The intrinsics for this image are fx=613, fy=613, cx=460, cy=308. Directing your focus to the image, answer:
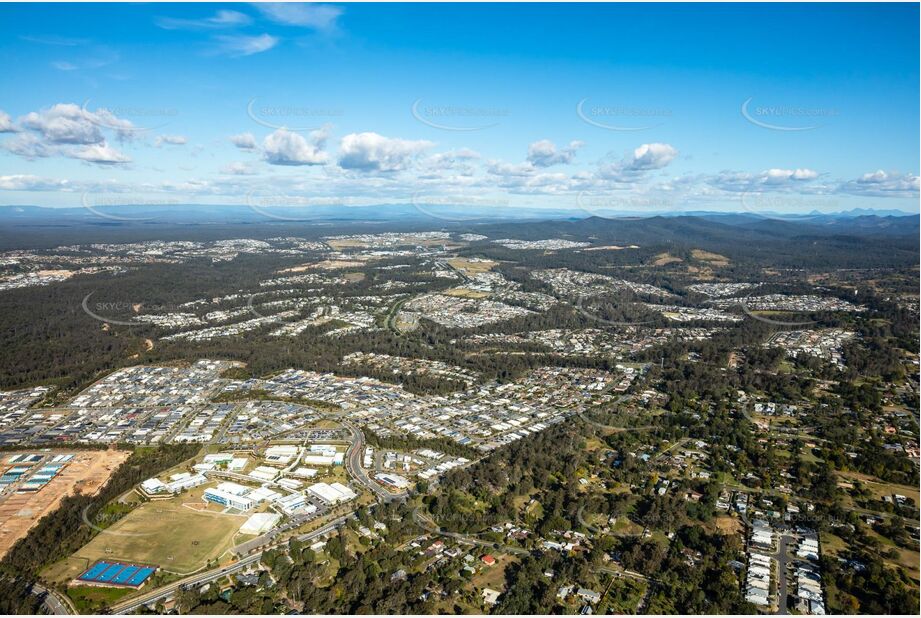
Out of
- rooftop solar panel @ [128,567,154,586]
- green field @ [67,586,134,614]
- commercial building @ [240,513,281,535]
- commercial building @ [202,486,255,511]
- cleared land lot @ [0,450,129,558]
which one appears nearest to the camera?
green field @ [67,586,134,614]

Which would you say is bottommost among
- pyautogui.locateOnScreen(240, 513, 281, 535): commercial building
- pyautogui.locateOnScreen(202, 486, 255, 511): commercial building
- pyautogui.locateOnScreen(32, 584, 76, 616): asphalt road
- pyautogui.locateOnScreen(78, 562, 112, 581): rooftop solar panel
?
pyautogui.locateOnScreen(32, 584, 76, 616): asphalt road

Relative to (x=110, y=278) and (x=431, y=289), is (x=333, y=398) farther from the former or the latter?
(x=110, y=278)

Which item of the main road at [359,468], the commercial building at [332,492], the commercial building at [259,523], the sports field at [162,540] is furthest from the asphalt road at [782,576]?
the sports field at [162,540]

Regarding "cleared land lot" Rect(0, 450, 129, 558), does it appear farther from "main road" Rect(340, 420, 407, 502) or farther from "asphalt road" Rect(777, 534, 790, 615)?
"asphalt road" Rect(777, 534, 790, 615)

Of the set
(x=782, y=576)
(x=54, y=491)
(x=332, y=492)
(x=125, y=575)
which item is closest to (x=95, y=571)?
(x=125, y=575)

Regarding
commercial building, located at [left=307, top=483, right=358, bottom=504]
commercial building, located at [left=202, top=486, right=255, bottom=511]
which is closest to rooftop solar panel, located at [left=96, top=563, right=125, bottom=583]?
commercial building, located at [left=202, top=486, right=255, bottom=511]

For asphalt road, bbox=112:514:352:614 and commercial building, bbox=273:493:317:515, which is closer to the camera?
asphalt road, bbox=112:514:352:614
